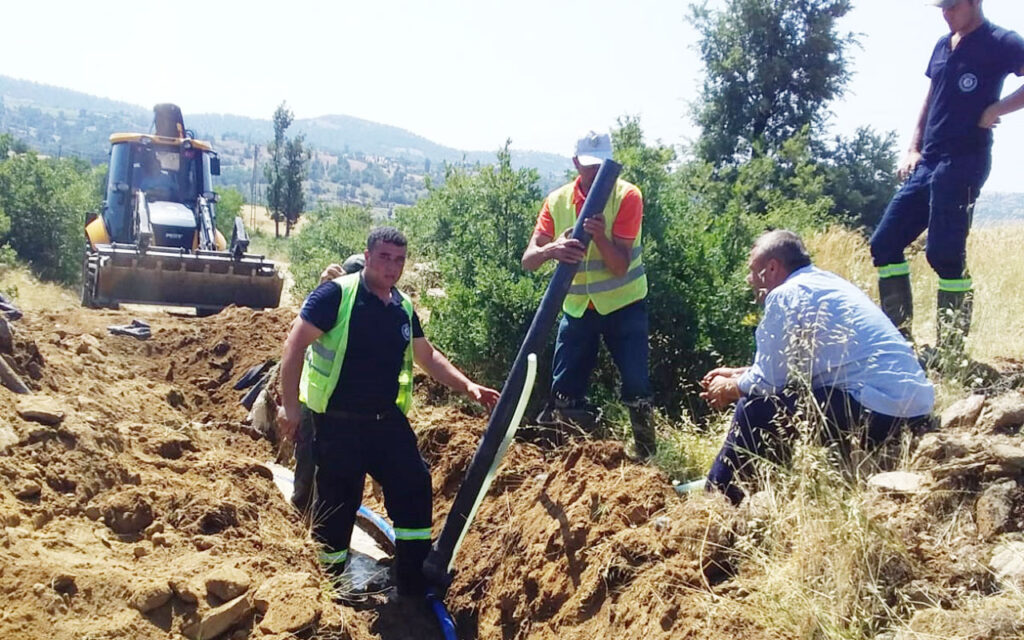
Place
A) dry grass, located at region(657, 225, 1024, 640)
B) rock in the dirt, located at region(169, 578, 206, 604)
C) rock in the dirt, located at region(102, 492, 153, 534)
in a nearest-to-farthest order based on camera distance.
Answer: dry grass, located at region(657, 225, 1024, 640)
rock in the dirt, located at region(169, 578, 206, 604)
rock in the dirt, located at region(102, 492, 153, 534)

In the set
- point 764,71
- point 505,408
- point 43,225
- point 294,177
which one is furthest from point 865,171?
point 294,177

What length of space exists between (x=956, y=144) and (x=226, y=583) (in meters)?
4.71

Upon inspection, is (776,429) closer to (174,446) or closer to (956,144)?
(956,144)

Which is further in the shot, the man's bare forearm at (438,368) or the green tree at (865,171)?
the green tree at (865,171)

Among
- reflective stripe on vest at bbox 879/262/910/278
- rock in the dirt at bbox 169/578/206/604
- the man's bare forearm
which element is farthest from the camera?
Answer: reflective stripe on vest at bbox 879/262/910/278

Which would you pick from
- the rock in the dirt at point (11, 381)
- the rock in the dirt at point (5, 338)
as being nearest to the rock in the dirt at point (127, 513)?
the rock in the dirt at point (11, 381)

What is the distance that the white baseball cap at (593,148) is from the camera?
5321 mm

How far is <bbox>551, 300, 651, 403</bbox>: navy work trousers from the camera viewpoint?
5.39 meters

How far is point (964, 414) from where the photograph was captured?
4176 mm

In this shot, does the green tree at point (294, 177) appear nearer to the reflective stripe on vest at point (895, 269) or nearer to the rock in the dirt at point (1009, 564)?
the reflective stripe on vest at point (895, 269)

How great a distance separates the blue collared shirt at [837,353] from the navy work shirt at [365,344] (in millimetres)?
1894

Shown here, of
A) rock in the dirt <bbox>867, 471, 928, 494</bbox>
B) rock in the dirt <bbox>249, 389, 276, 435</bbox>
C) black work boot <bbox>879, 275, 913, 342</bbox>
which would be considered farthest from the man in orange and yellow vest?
rock in the dirt <bbox>249, 389, 276, 435</bbox>

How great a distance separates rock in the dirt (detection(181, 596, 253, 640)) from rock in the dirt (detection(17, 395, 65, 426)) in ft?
5.77

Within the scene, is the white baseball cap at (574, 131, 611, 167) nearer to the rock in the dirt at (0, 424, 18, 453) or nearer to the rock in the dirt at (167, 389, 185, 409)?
the rock in the dirt at (0, 424, 18, 453)
